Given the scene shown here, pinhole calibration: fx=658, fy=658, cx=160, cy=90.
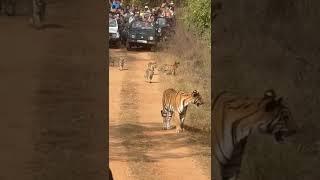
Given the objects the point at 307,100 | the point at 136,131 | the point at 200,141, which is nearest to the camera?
the point at 307,100

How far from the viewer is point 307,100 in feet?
8.23

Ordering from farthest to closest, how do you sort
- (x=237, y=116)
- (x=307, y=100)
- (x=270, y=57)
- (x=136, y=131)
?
1. (x=136, y=131)
2. (x=237, y=116)
3. (x=270, y=57)
4. (x=307, y=100)

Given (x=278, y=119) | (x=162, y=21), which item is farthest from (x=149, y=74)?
(x=278, y=119)

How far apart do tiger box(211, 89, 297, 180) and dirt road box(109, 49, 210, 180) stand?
17.4 ft

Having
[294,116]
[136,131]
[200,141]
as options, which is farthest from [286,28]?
[136,131]

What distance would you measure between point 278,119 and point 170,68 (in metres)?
15.0

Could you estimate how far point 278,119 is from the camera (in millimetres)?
2674

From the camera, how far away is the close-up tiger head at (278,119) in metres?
2.63

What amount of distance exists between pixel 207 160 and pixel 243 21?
6667mm

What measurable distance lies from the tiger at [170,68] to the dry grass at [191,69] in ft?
0.39
